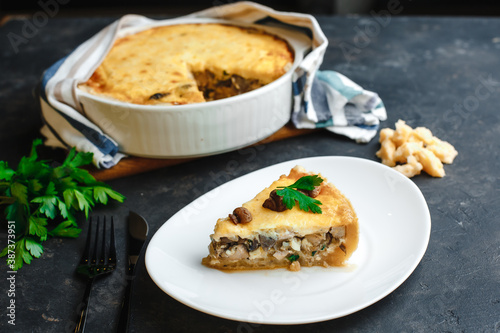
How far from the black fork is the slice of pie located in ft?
1.27

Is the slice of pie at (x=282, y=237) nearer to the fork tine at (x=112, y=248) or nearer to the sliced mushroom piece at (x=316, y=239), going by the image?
the sliced mushroom piece at (x=316, y=239)

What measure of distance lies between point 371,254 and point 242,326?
57 cm

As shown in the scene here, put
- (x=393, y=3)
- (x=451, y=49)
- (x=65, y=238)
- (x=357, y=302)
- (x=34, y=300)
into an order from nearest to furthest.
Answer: (x=357, y=302)
(x=34, y=300)
(x=65, y=238)
(x=451, y=49)
(x=393, y=3)

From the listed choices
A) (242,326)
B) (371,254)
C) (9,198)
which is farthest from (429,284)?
(9,198)

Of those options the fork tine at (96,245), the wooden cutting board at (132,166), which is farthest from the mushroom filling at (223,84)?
the fork tine at (96,245)

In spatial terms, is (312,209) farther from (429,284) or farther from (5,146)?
(5,146)

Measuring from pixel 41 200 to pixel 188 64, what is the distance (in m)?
1.13

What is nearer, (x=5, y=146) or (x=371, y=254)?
(x=371, y=254)

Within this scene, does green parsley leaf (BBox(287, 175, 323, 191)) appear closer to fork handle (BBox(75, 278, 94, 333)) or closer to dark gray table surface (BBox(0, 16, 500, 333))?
dark gray table surface (BBox(0, 16, 500, 333))

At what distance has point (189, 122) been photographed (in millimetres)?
2652

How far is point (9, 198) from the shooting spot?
2500 mm

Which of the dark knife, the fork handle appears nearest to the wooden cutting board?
the dark knife

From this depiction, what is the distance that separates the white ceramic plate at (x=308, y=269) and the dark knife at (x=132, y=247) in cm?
13

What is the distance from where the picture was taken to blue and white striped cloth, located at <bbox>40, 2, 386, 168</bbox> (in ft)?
9.00
